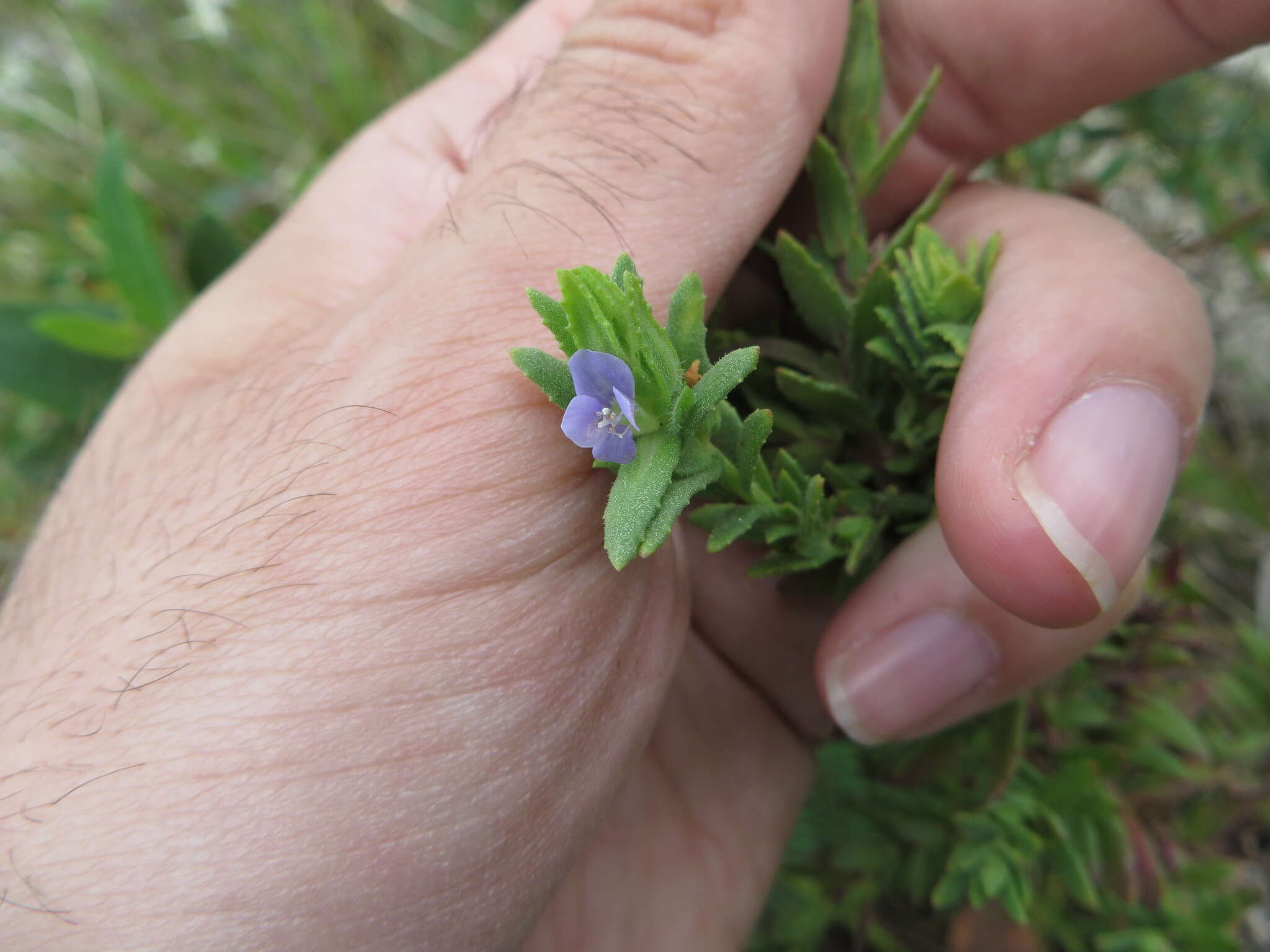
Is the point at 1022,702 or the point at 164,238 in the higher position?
the point at 164,238

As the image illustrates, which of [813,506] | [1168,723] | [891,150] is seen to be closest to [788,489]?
[813,506]

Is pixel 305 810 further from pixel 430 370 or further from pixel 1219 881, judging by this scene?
pixel 1219 881

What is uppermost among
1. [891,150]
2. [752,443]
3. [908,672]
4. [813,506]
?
[891,150]

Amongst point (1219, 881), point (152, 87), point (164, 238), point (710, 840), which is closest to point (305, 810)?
point (710, 840)

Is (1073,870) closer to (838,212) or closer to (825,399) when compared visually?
(825,399)

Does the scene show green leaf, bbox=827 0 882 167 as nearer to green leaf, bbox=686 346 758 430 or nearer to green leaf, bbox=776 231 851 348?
green leaf, bbox=776 231 851 348
